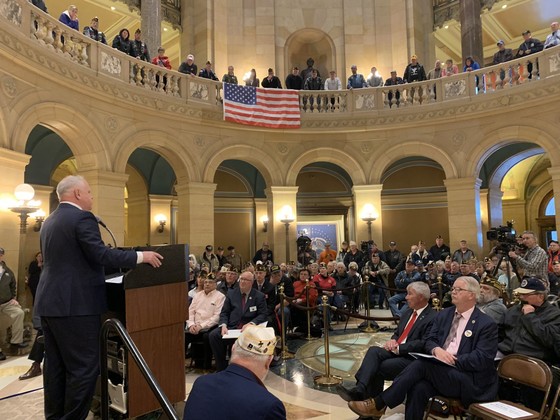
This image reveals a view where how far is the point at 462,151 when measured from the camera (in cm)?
1395

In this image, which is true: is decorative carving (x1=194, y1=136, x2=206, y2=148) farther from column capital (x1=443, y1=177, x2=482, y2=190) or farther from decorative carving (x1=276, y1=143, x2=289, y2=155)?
column capital (x1=443, y1=177, x2=482, y2=190)

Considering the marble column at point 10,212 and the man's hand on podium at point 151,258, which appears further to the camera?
the marble column at point 10,212

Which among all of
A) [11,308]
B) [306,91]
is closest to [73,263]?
[11,308]

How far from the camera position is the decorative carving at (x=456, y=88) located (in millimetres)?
13766

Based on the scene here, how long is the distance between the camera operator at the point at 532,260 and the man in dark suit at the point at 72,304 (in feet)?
20.2

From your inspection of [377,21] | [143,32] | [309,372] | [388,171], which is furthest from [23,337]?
[377,21]

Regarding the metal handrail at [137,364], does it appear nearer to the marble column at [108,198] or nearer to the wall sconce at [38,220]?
the marble column at [108,198]

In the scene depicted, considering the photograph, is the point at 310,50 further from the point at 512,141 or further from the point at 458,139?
the point at 512,141

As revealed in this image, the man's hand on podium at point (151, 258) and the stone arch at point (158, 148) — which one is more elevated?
the stone arch at point (158, 148)

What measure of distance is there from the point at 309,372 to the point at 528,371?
10.7ft

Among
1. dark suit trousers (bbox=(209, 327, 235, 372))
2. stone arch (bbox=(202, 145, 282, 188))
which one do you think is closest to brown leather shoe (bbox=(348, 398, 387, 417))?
dark suit trousers (bbox=(209, 327, 235, 372))

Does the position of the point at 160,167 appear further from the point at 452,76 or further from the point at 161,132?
the point at 452,76

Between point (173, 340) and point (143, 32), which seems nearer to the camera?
point (173, 340)

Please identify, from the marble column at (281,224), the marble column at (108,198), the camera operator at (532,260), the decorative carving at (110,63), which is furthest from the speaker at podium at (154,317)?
the marble column at (281,224)
